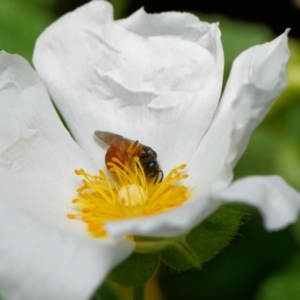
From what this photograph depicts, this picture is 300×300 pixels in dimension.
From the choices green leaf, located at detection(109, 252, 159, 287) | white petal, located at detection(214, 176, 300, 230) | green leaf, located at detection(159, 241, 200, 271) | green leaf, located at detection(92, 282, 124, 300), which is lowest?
green leaf, located at detection(92, 282, 124, 300)

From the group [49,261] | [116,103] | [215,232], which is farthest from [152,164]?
[49,261]

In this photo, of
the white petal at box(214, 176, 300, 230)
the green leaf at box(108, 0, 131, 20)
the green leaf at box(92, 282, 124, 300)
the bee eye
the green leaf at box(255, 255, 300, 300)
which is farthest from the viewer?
the green leaf at box(108, 0, 131, 20)

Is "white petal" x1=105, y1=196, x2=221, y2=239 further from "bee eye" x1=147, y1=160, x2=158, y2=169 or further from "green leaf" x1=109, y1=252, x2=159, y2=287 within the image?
"bee eye" x1=147, y1=160, x2=158, y2=169

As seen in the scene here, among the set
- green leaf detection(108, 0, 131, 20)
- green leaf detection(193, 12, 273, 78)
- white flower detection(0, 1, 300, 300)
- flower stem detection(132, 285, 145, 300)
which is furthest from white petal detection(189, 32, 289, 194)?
green leaf detection(108, 0, 131, 20)

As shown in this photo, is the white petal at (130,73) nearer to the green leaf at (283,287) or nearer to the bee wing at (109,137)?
the bee wing at (109,137)

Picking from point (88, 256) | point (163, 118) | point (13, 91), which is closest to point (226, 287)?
point (163, 118)

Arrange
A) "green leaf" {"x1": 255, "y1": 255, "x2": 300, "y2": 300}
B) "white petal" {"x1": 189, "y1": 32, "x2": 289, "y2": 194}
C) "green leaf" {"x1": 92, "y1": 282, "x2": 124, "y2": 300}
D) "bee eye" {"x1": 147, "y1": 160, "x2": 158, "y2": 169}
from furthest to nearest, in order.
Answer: "green leaf" {"x1": 255, "y1": 255, "x2": 300, "y2": 300} < "bee eye" {"x1": 147, "y1": 160, "x2": 158, "y2": 169} < "green leaf" {"x1": 92, "y1": 282, "x2": 124, "y2": 300} < "white petal" {"x1": 189, "y1": 32, "x2": 289, "y2": 194}

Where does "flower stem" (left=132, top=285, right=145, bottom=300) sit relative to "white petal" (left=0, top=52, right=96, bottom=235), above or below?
below

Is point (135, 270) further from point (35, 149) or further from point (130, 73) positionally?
point (130, 73)
